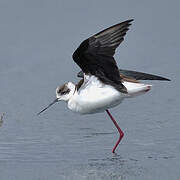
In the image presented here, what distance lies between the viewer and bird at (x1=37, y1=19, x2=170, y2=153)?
28.5 feet

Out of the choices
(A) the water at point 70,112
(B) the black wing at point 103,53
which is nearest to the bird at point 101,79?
(B) the black wing at point 103,53

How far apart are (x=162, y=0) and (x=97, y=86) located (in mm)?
8947

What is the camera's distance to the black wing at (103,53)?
866 cm

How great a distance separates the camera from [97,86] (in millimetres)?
9070

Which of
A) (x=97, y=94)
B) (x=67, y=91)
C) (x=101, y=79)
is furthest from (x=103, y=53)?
(x=67, y=91)

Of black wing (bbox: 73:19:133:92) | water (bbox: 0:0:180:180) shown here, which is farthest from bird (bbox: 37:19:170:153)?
water (bbox: 0:0:180:180)

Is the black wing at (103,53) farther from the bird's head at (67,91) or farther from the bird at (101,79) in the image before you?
the bird's head at (67,91)

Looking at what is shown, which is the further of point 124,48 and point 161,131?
point 124,48

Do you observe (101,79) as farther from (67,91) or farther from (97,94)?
(67,91)

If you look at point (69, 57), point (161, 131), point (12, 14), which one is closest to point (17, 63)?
point (69, 57)

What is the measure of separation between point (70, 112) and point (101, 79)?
282 centimetres

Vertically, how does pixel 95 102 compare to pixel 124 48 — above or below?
above

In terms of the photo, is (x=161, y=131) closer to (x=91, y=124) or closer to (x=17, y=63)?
(x=91, y=124)

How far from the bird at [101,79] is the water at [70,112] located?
0.65 m
